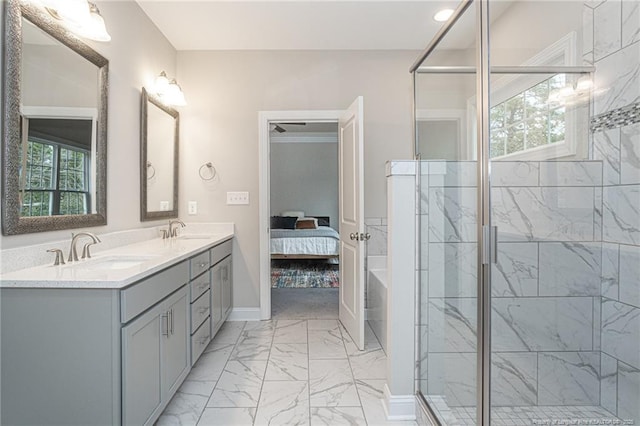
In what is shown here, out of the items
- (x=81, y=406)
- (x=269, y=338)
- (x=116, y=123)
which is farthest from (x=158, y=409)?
(x=116, y=123)

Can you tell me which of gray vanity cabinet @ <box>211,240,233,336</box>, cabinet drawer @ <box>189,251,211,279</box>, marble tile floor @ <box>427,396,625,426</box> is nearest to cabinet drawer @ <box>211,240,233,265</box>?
gray vanity cabinet @ <box>211,240,233,336</box>

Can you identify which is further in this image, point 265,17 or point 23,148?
point 265,17

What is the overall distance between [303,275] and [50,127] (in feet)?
12.8

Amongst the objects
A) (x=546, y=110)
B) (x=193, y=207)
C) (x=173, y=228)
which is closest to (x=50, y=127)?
(x=173, y=228)

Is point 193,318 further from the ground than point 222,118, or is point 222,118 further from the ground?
point 222,118

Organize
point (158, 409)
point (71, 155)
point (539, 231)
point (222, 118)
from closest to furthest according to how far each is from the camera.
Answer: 1. point (158, 409)
2. point (71, 155)
3. point (539, 231)
4. point (222, 118)

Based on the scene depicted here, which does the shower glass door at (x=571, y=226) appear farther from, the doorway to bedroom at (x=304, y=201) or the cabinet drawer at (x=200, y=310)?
the doorway to bedroom at (x=304, y=201)

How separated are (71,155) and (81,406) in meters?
1.26

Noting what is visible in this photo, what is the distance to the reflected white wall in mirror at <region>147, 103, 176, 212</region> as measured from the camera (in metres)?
2.76

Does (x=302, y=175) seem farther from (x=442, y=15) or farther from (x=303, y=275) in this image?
(x=442, y=15)

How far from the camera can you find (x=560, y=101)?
2025 mm

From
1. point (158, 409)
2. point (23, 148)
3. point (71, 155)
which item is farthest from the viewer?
point (71, 155)

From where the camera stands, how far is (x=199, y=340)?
7.49 ft

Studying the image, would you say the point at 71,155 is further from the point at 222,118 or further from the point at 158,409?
the point at 222,118
